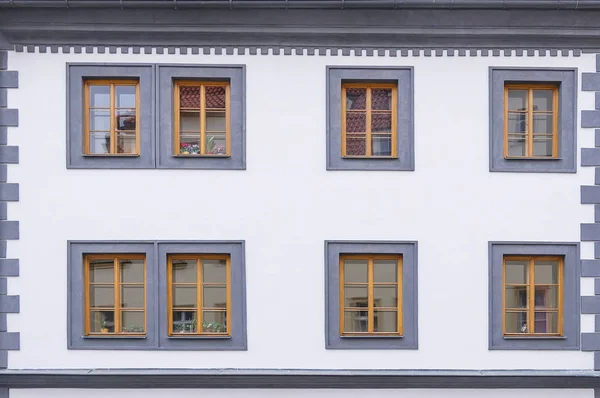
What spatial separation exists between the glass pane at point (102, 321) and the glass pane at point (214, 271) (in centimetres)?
154

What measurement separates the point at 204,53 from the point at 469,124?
4.19m

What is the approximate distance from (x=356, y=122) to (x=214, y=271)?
3186 millimetres

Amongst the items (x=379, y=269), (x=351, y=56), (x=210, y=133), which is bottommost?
(x=379, y=269)

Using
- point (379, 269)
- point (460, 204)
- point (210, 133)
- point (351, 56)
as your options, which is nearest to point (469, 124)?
point (460, 204)

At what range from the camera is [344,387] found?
7938 mm

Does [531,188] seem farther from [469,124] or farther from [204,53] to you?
[204,53]

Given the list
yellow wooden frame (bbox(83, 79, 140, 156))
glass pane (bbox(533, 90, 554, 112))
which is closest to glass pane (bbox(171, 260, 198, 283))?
yellow wooden frame (bbox(83, 79, 140, 156))

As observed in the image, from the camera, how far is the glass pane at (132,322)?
26.3 feet

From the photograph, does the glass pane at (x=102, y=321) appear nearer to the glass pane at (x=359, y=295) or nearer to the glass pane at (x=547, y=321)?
the glass pane at (x=359, y=295)

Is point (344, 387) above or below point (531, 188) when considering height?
below

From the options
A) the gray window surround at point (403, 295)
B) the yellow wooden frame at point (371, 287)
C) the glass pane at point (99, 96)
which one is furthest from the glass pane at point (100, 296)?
the yellow wooden frame at point (371, 287)

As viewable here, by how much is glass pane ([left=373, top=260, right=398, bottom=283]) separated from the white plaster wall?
0.41 metres

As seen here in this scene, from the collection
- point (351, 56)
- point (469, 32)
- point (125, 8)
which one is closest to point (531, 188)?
point (469, 32)

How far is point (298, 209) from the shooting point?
791 centimetres
